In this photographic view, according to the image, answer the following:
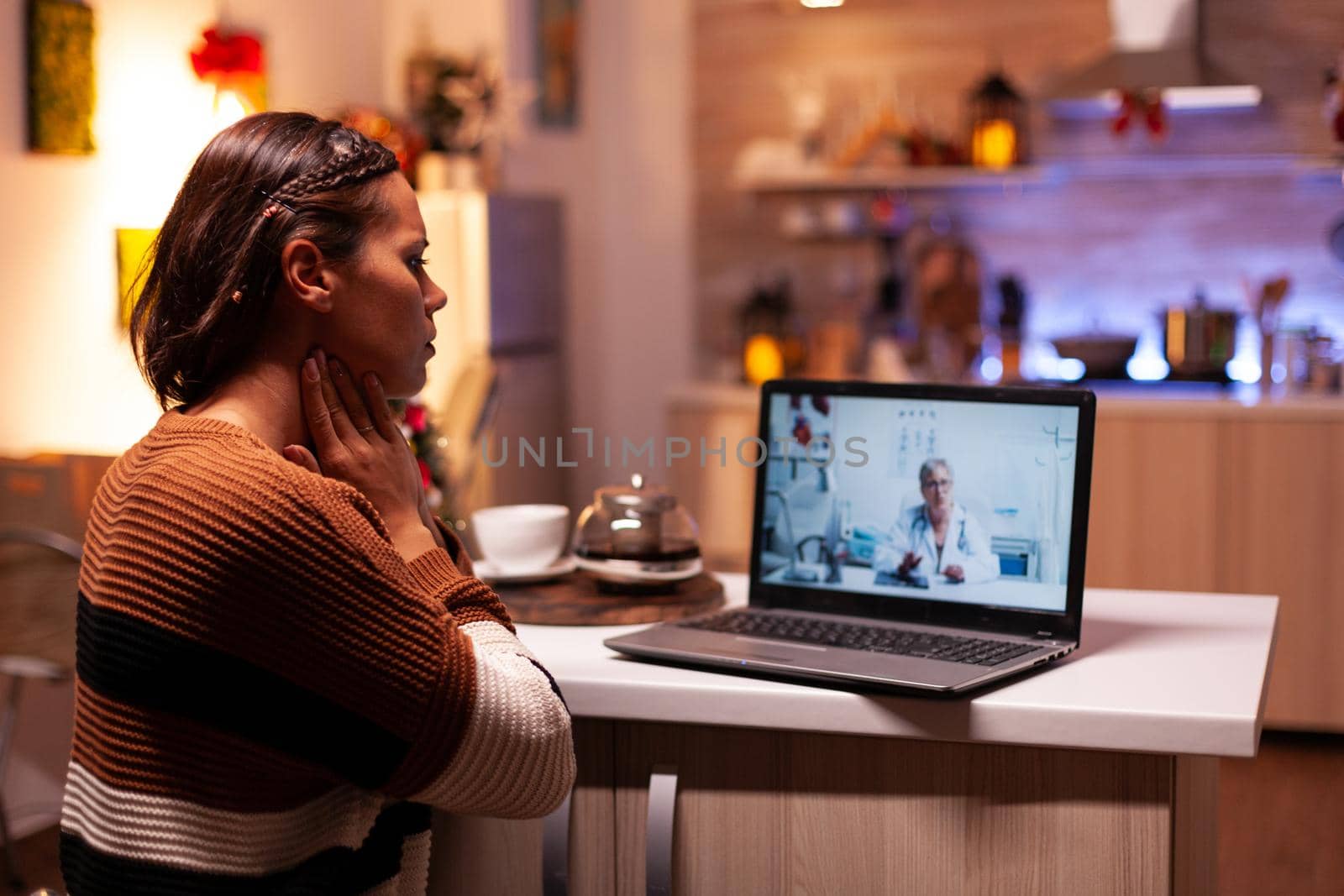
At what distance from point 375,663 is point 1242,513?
3.48 m

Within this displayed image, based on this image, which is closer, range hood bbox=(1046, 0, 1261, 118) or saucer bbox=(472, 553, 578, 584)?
saucer bbox=(472, 553, 578, 584)

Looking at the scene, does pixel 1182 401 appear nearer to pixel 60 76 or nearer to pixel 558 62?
pixel 558 62

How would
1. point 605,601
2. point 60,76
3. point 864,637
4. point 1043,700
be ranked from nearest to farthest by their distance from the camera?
→ 1. point 1043,700
2. point 864,637
3. point 605,601
4. point 60,76

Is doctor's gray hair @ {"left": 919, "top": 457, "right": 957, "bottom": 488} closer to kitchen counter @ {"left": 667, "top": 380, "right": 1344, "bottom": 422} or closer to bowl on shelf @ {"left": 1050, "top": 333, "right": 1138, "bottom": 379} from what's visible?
kitchen counter @ {"left": 667, "top": 380, "right": 1344, "bottom": 422}

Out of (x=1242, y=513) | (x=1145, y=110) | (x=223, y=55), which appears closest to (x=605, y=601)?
(x=223, y=55)

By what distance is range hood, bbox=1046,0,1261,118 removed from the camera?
4.18 m

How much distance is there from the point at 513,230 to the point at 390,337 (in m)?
3.59

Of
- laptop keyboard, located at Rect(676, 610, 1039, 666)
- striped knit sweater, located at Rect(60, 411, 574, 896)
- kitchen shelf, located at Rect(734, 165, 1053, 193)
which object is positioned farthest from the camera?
kitchen shelf, located at Rect(734, 165, 1053, 193)

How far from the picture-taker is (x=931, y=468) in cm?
165

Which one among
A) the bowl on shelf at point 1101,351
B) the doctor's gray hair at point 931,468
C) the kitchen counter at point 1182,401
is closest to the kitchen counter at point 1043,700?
the doctor's gray hair at point 931,468

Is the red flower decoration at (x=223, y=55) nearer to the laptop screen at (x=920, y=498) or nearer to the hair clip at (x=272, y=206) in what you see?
the laptop screen at (x=920, y=498)

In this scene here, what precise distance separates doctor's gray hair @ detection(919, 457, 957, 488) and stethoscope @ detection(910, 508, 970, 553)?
3 centimetres

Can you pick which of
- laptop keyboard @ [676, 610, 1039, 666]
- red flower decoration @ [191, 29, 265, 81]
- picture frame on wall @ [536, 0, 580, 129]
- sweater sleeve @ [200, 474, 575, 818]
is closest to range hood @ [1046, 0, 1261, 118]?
picture frame on wall @ [536, 0, 580, 129]

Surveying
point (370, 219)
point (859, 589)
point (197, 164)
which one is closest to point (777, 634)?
point (859, 589)
